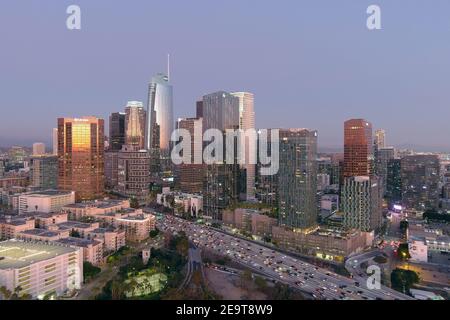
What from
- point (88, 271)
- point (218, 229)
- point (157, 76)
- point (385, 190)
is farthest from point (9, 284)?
point (157, 76)

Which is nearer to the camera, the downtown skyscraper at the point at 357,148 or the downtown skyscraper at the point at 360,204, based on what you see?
the downtown skyscraper at the point at 360,204

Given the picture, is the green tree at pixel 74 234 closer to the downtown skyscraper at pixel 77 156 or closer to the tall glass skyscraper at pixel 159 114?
the downtown skyscraper at pixel 77 156

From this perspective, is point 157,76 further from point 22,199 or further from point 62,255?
point 62,255

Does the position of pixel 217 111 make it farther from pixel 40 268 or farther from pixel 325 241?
pixel 40 268

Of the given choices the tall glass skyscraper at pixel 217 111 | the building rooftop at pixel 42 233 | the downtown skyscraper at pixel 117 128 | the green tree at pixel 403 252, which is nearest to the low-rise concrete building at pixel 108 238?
the building rooftop at pixel 42 233
